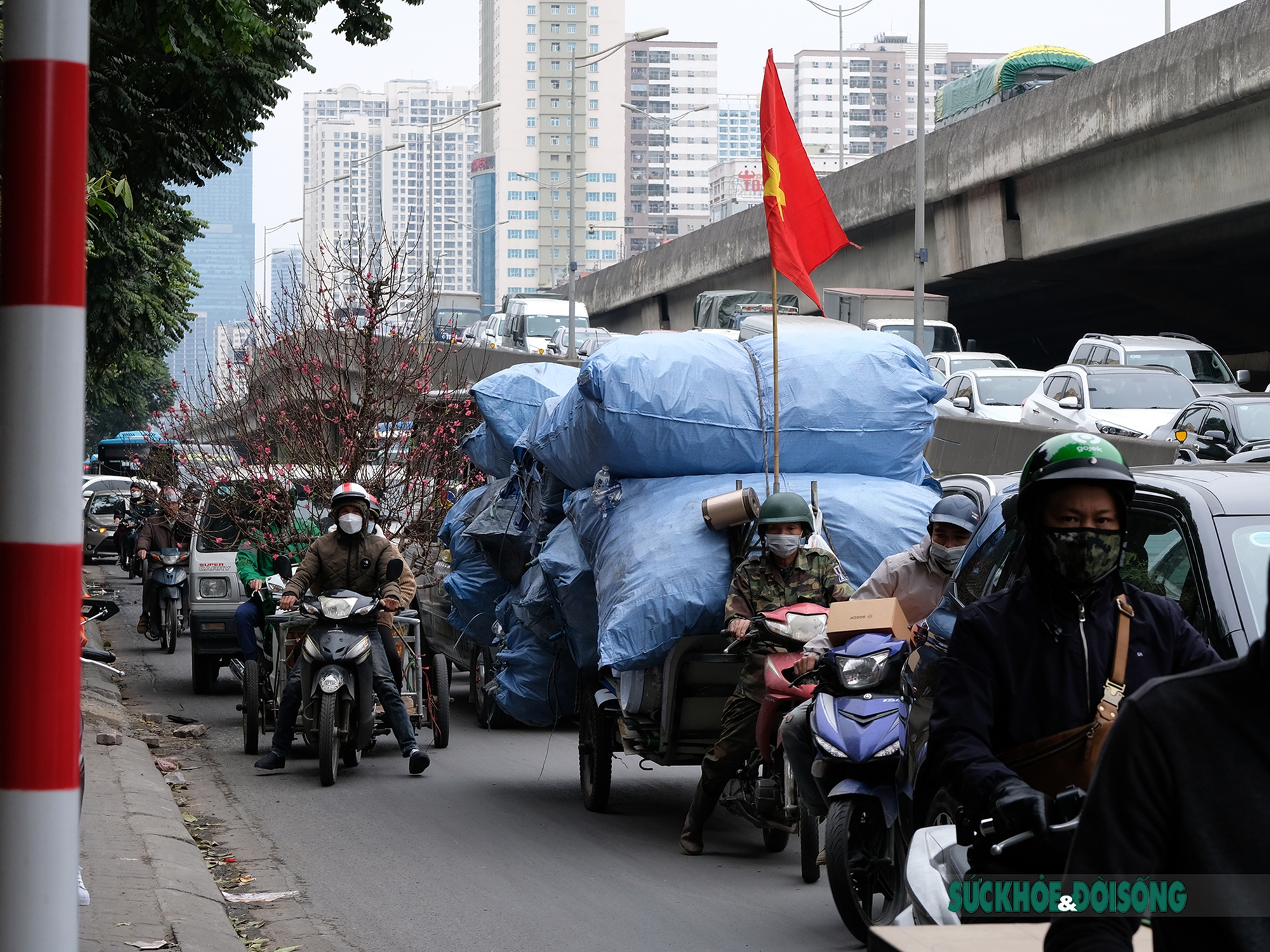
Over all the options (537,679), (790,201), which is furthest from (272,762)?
(790,201)

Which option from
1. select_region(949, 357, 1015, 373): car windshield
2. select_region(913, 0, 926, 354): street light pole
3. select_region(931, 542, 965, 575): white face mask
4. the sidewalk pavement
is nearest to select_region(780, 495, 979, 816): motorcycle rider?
select_region(931, 542, 965, 575): white face mask

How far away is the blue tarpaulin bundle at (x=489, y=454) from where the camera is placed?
12.6 meters

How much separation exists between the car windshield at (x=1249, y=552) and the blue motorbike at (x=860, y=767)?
6.13 ft

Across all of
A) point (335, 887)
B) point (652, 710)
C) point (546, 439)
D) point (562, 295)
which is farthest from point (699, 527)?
point (562, 295)

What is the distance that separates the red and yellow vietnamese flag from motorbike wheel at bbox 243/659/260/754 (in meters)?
4.81

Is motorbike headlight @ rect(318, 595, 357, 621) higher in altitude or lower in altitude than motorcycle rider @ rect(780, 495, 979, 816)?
lower

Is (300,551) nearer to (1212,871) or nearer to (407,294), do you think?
(407,294)

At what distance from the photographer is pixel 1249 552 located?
4445mm

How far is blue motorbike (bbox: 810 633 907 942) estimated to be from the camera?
6203 mm

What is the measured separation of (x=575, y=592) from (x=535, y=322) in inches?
1505

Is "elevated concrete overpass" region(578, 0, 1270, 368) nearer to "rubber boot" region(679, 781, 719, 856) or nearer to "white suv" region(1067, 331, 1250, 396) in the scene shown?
"white suv" region(1067, 331, 1250, 396)

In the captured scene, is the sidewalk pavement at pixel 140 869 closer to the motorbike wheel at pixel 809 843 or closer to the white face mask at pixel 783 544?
the motorbike wheel at pixel 809 843

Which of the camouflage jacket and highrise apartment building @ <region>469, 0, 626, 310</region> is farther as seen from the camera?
highrise apartment building @ <region>469, 0, 626, 310</region>

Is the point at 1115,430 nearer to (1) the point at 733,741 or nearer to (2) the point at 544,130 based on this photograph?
(1) the point at 733,741
